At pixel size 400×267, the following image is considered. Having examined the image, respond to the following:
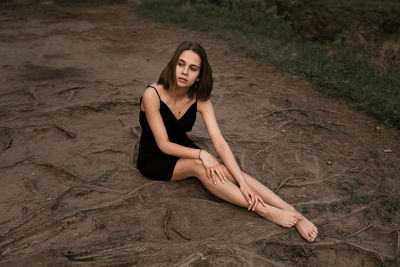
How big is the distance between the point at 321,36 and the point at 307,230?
21.3 feet

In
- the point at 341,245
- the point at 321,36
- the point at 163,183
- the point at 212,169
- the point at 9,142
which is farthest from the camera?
the point at 321,36

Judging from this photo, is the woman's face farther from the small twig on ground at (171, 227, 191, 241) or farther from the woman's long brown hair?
the small twig on ground at (171, 227, 191, 241)

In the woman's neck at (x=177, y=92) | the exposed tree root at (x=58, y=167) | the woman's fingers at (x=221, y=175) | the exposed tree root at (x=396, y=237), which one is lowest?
the exposed tree root at (x=396, y=237)

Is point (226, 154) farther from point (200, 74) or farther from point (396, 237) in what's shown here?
point (396, 237)

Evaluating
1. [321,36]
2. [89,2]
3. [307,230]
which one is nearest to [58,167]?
[307,230]

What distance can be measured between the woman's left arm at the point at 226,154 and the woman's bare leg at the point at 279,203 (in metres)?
0.07

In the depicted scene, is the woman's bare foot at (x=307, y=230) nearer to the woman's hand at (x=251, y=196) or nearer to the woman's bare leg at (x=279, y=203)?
Result: the woman's bare leg at (x=279, y=203)

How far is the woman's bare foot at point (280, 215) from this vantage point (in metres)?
2.51

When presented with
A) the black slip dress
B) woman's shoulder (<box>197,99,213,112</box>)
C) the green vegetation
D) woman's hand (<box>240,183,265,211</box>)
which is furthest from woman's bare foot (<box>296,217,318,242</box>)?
the green vegetation

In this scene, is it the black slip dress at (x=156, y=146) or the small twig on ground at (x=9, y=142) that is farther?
the small twig on ground at (x=9, y=142)

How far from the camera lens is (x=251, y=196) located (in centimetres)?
261

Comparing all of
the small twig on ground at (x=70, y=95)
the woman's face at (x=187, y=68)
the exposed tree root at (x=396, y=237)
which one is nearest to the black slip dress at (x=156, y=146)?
the woman's face at (x=187, y=68)

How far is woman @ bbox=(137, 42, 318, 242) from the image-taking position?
2.62 m

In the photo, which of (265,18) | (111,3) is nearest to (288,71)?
(265,18)
